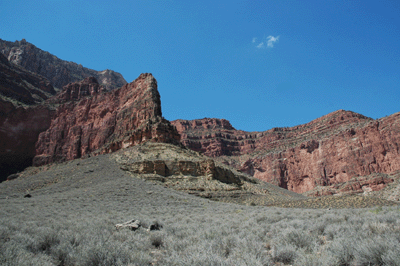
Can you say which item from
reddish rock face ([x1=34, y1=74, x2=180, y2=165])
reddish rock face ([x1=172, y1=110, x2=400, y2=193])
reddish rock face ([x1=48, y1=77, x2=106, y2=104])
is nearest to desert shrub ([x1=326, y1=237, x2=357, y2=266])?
reddish rock face ([x1=34, y1=74, x2=180, y2=165])

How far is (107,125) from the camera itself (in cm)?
6378

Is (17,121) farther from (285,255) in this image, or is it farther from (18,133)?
(285,255)

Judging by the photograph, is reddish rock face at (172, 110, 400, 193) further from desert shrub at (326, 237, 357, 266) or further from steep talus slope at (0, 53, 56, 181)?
desert shrub at (326, 237, 357, 266)

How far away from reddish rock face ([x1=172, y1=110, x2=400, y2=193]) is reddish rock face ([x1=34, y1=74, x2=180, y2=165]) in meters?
50.9

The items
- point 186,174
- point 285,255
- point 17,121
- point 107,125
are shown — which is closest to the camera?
point 285,255

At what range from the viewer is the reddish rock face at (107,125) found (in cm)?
4738

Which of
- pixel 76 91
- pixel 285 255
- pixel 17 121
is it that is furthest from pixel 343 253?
pixel 76 91

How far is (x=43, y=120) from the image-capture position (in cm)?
7875

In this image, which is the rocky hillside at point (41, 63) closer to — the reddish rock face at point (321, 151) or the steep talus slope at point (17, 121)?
the steep talus slope at point (17, 121)

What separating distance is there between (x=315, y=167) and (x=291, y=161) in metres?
9.76

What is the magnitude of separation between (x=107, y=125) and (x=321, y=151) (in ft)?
223

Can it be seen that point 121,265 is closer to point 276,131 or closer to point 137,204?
point 137,204

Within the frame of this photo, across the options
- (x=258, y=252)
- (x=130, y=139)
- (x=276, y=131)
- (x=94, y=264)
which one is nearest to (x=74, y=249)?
(x=94, y=264)

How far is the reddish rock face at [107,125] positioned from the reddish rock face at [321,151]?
167 ft
